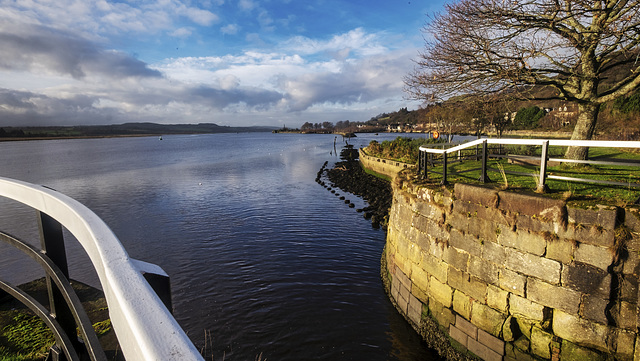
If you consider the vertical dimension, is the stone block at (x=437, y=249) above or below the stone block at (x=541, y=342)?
above

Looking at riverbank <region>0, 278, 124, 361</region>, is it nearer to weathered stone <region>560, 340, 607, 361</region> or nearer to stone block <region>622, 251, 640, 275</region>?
weathered stone <region>560, 340, 607, 361</region>

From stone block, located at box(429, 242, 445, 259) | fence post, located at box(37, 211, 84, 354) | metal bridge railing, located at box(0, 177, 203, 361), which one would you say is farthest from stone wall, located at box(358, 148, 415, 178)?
metal bridge railing, located at box(0, 177, 203, 361)

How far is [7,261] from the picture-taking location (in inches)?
521

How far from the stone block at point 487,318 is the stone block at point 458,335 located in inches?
16.2

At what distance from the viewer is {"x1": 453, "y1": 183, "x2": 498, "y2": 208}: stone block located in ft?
20.0

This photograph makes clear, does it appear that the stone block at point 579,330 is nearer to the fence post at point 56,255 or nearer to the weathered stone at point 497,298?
the weathered stone at point 497,298

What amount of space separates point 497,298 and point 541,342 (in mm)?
890

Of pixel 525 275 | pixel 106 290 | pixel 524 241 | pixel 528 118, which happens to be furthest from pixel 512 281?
pixel 528 118

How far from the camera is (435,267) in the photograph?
24.4 feet

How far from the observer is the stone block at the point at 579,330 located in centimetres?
494

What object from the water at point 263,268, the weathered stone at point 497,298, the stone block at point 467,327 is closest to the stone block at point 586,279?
the weathered stone at point 497,298

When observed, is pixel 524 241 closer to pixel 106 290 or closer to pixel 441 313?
pixel 441 313

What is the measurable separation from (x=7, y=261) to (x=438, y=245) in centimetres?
1636

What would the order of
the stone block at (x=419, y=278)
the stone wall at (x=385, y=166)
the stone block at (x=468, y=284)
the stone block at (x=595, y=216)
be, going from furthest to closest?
the stone wall at (x=385, y=166) → the stone block at (x=419, y=278) → the stone block at (x=468, y=284) → the stone block at (x=595, y=216)
